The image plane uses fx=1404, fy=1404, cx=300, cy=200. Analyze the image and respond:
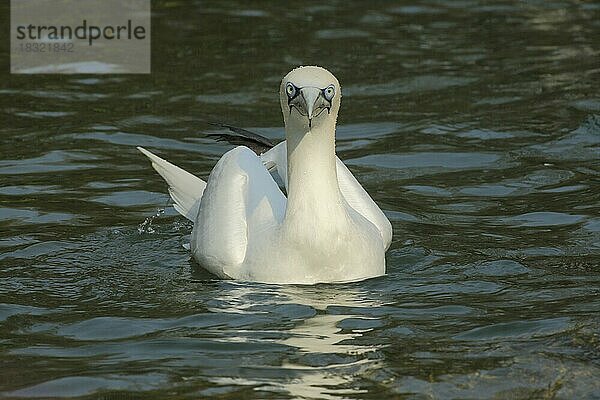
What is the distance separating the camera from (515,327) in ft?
24.7

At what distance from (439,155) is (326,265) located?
418 centimetres

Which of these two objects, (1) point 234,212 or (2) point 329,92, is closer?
(2) point 329,92

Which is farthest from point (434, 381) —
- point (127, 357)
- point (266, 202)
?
point (266, 202)

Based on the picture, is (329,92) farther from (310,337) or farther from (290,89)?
(310,337)

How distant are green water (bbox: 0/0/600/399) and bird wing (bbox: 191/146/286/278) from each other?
6.2 inches

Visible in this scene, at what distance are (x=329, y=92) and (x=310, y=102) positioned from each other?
0.18 metres

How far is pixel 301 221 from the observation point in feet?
27.3

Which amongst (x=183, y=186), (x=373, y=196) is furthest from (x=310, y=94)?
(x=373, y=196)

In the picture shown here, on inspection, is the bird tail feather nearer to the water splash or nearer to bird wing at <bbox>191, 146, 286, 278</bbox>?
the water splash

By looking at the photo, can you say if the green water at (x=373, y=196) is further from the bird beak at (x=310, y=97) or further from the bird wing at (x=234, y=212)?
the bird beak at (x=310, y=97)

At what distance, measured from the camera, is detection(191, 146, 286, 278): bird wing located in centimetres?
861

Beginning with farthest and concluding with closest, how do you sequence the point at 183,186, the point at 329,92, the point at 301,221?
the point at 183,186
the point at 301,221
the point at 329,92

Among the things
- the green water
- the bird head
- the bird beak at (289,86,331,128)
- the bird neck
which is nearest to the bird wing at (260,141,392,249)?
the green water

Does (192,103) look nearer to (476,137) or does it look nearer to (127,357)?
(476,137)
